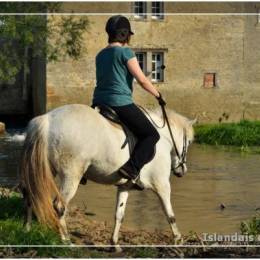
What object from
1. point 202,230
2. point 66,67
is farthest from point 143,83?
point 66,67

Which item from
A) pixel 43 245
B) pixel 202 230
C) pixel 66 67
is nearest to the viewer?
pixel 43 245

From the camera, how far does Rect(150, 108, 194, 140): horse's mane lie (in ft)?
28.7

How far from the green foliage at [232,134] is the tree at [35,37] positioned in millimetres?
4025

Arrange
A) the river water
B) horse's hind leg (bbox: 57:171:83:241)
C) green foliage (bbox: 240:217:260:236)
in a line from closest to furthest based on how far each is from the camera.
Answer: horse's hind leg (bbox: 57:171:83:241), green foliage (bbox: 240:217:260:236), the river water

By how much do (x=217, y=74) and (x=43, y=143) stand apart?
15.2 meters

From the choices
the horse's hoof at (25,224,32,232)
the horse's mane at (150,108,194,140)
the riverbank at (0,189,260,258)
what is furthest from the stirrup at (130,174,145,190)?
the horse's hoof at (25,224,32,232)

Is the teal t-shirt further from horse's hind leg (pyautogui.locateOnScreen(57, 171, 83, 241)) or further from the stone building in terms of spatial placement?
the stone building

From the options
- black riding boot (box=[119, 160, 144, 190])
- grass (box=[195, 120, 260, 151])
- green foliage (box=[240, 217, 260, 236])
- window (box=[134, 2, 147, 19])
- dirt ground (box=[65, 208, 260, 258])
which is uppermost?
window (box=[134, 2, 147, 19])

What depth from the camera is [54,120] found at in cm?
773

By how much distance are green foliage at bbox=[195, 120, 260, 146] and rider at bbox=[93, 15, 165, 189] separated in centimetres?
1116

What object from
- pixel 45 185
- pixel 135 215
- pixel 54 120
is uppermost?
pixel 54 120

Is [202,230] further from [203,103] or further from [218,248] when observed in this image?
[203,103]

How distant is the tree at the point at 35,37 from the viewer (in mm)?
17828

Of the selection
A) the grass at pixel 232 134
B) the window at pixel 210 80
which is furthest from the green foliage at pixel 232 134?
Result: the window at pixel 210 80
